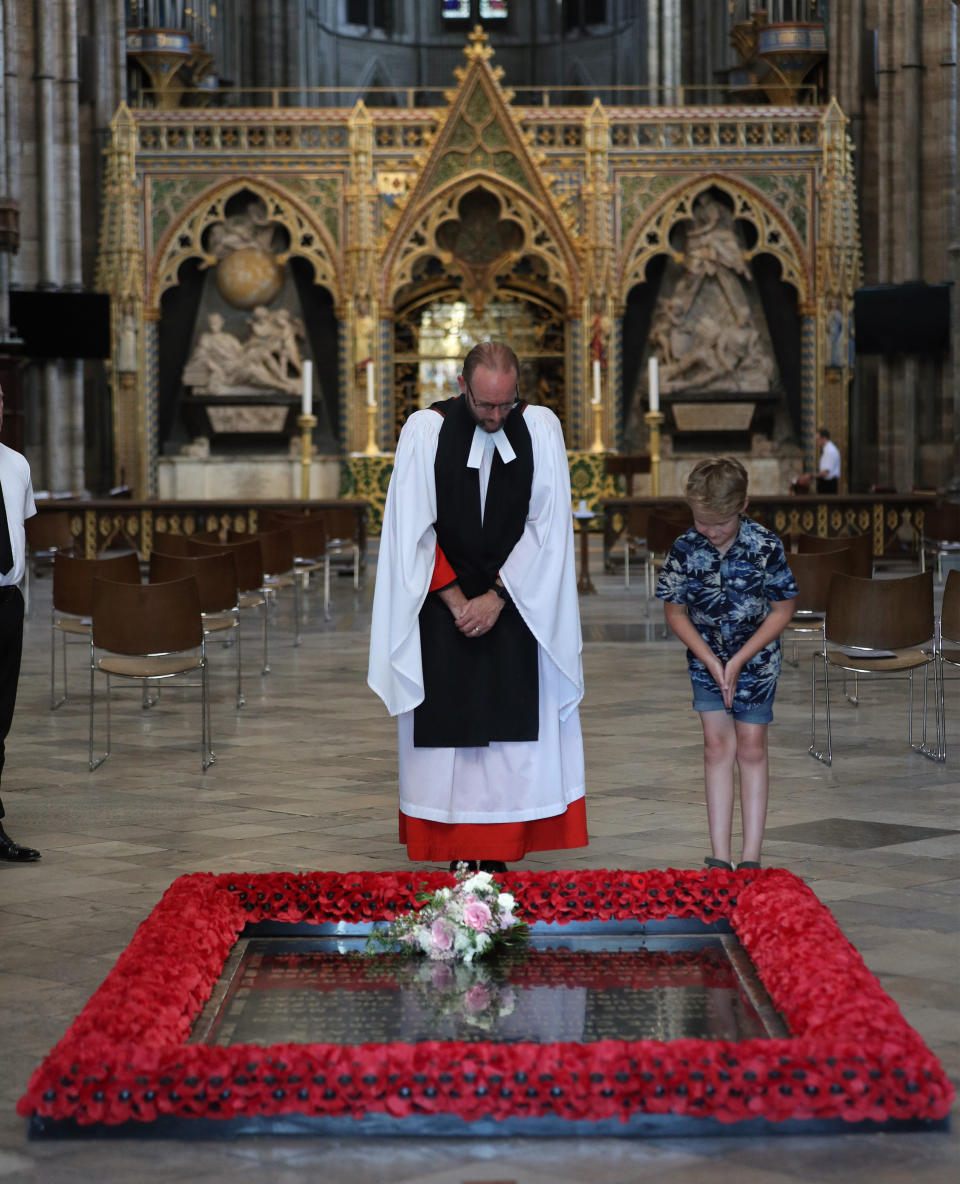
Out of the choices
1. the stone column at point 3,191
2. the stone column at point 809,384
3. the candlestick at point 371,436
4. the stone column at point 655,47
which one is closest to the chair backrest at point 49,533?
the stone column at point 3,191

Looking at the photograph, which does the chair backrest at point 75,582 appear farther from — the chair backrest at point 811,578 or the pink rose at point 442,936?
the pink rose at point 442,936

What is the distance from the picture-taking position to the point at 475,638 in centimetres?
564

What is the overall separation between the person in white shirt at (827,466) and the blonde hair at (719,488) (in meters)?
15.5

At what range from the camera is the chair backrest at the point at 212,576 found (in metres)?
9.53

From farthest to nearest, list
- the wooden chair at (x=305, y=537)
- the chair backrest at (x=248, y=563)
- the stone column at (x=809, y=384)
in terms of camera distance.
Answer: the stone column at (x=809, y=384) → the wooden chair at (x=305, y=537) → the chair backrest at (x=248, y=563)

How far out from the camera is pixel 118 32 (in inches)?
984

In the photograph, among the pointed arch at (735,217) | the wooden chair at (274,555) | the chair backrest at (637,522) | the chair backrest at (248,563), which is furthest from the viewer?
the pointed arch at (735,217)

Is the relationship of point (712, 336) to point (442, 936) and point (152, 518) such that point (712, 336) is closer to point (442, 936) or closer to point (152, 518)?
point (152, 518)

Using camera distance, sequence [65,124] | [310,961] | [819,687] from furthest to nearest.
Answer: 1. [65,124]
2. [819,687]
3. [310,961]

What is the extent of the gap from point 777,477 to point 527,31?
1885cm

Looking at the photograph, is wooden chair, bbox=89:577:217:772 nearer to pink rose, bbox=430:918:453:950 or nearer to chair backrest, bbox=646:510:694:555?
pink rose, bbox=430:918:453:950

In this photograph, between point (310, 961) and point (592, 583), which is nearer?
point (310, 961)

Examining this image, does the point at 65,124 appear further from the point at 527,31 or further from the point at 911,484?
the point at 527,31

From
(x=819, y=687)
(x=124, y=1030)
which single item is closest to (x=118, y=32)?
(x=819, y=687)
